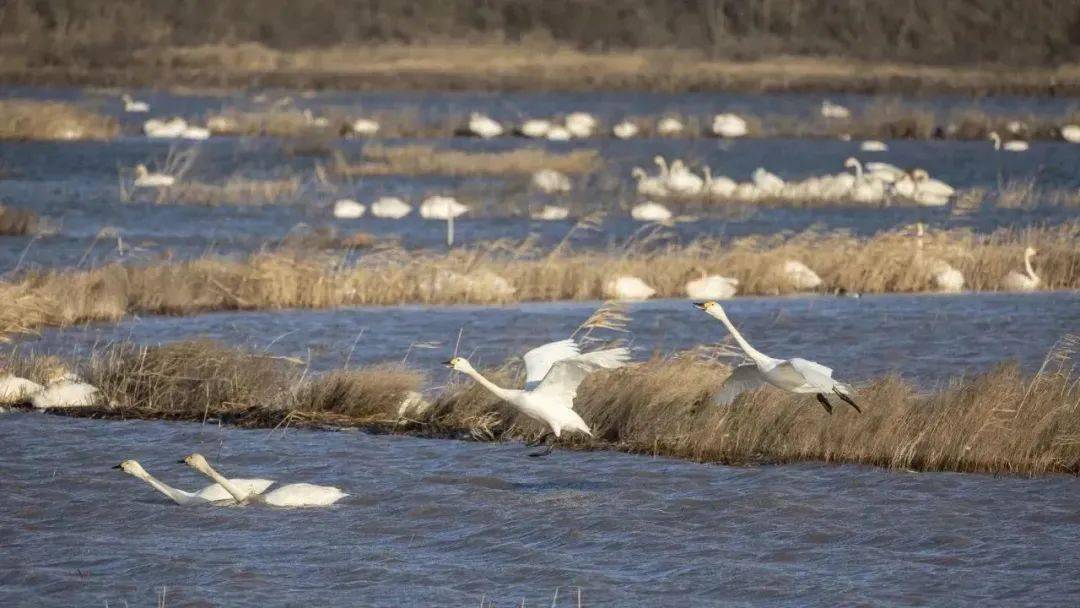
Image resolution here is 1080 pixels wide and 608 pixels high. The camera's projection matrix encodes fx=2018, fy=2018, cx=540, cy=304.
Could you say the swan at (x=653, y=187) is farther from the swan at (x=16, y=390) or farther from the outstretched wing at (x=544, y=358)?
the outstretched wing at (x=544, y=358)

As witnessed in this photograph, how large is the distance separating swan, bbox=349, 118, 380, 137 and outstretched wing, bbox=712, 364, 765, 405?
44410mm

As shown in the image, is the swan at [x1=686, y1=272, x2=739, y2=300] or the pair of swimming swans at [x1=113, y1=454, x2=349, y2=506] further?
the swan at [x1=686, y1=272, x2=739, y2=300]

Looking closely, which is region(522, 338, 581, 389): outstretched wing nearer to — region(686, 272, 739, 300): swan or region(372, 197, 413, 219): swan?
region(686, 272, 739, 300): swan

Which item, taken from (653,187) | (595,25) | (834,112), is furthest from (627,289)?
(595,25)

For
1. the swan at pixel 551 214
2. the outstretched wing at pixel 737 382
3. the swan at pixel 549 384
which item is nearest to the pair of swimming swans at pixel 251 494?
the swan at pixel 549 384

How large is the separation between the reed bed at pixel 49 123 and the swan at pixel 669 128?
1708 cm

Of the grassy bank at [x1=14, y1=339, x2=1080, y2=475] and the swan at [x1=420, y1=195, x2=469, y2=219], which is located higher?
the grassy bank at [x1=14, y1=339, x2=1080, y2=475]

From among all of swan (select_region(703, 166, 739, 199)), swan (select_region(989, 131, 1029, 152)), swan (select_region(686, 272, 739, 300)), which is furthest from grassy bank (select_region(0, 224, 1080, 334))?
swan (select_region(989, 131, 1029, 152))

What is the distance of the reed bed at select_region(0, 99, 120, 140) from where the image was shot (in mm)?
50625

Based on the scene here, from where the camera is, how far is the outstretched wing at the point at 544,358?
13.6 meters

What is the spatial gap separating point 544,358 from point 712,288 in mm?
10897

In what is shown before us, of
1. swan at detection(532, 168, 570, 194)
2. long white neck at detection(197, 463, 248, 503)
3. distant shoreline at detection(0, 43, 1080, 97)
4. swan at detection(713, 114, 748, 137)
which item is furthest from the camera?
distant shoreline at detection(0, 43, 1080, 97)

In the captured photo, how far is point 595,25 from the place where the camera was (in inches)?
3984

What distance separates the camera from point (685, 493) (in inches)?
547
